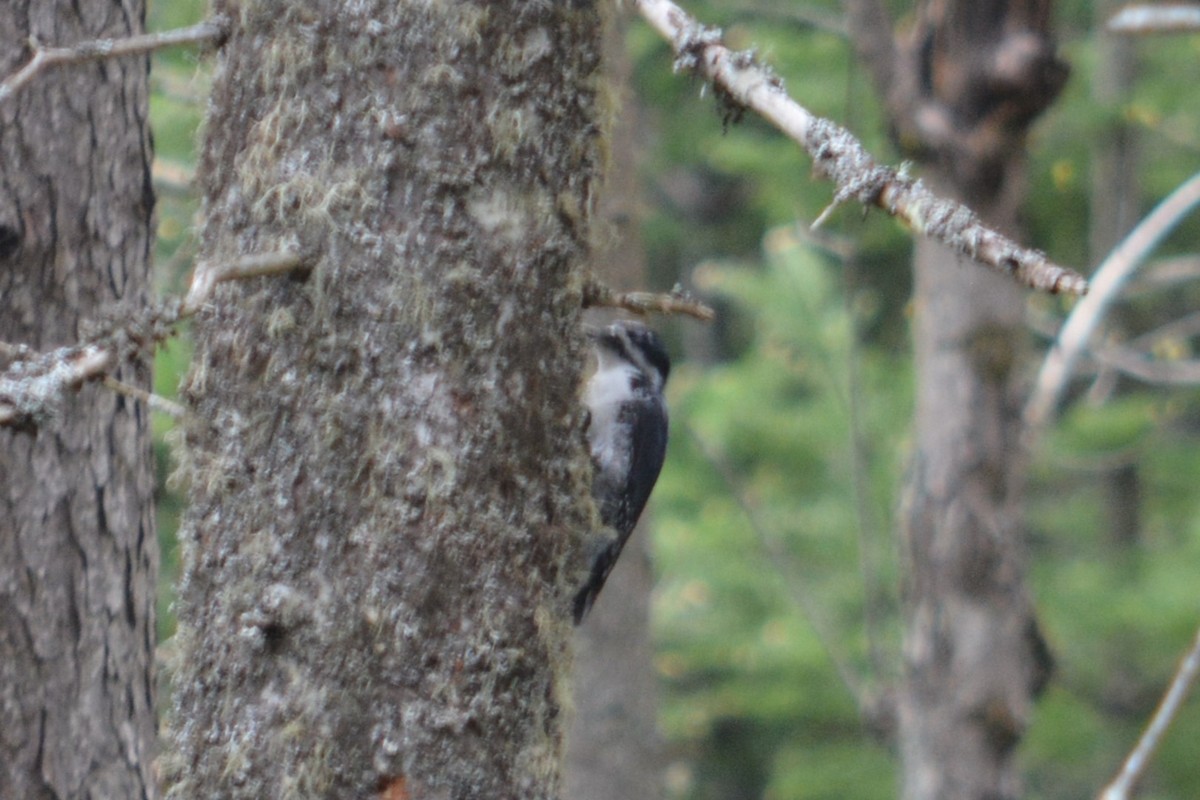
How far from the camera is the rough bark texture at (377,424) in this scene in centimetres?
197

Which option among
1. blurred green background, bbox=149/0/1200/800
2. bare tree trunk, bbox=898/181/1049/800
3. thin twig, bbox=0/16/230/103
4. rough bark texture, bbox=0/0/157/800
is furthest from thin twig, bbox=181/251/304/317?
blurred green background, bbox=149/0/1200/800

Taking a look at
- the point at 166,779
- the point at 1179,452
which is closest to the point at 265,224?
the point at 166,779

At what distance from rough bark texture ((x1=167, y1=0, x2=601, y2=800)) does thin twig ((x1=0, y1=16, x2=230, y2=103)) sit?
6 cm

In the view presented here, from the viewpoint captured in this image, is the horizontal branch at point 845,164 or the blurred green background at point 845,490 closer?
the horizontal branch at point 845,164

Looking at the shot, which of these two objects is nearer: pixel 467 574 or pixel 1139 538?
pixel 467 574

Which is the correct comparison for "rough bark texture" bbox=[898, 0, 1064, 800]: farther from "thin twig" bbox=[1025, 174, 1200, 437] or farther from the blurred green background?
the blurred green background

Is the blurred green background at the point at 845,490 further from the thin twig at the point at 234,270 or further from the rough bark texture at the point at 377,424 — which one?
the thin twig at the point at 234,270

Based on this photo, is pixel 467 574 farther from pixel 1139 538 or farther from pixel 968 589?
pixel 1139 538

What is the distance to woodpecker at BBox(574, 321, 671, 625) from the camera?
149 inches

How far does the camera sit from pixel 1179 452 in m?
10.8

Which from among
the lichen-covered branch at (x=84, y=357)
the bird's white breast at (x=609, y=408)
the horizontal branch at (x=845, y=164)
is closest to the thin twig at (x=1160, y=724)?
the bird's white breast at (x=609, y=408)

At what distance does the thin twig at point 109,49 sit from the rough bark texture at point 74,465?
3.46 feet

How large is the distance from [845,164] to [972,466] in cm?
343

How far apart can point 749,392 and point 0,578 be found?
722cm
